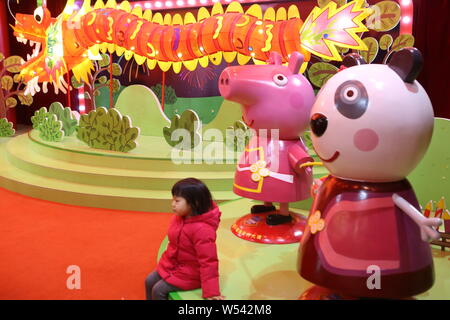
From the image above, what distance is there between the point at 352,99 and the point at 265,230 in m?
1.40

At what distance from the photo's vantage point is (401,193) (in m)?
1.95

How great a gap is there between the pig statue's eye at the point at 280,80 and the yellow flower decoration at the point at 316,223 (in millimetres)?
1042

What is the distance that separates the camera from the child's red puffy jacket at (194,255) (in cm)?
206

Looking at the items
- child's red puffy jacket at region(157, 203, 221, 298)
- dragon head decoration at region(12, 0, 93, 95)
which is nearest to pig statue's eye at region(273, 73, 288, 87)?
child's red puffy jacket at region(157, 203, 221, 298)

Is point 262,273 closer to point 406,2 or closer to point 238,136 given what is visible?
point 238,136

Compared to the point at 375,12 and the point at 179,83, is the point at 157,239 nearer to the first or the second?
the point at 375,12

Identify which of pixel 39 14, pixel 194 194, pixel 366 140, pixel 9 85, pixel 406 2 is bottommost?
pixel 194 194

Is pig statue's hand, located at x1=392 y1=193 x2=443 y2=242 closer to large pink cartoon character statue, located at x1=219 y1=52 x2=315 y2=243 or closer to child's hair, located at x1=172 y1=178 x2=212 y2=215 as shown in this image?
child's hair, located at x1=172 y1=178 x2=212 y2=215

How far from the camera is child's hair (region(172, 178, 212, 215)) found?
206 cm

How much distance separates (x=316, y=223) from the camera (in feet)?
6.67

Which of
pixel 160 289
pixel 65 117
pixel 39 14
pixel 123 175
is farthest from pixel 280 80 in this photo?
pixel 39 14

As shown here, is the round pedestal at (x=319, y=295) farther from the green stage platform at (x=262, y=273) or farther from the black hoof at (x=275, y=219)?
the black hoof at (x=275, y=219)

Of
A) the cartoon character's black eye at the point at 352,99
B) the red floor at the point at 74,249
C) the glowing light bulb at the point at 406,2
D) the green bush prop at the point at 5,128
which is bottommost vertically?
the red floor at the point at 74,249

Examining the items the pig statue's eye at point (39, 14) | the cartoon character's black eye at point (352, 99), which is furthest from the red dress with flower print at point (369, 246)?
the pig statue's eye at point (39, 14)
